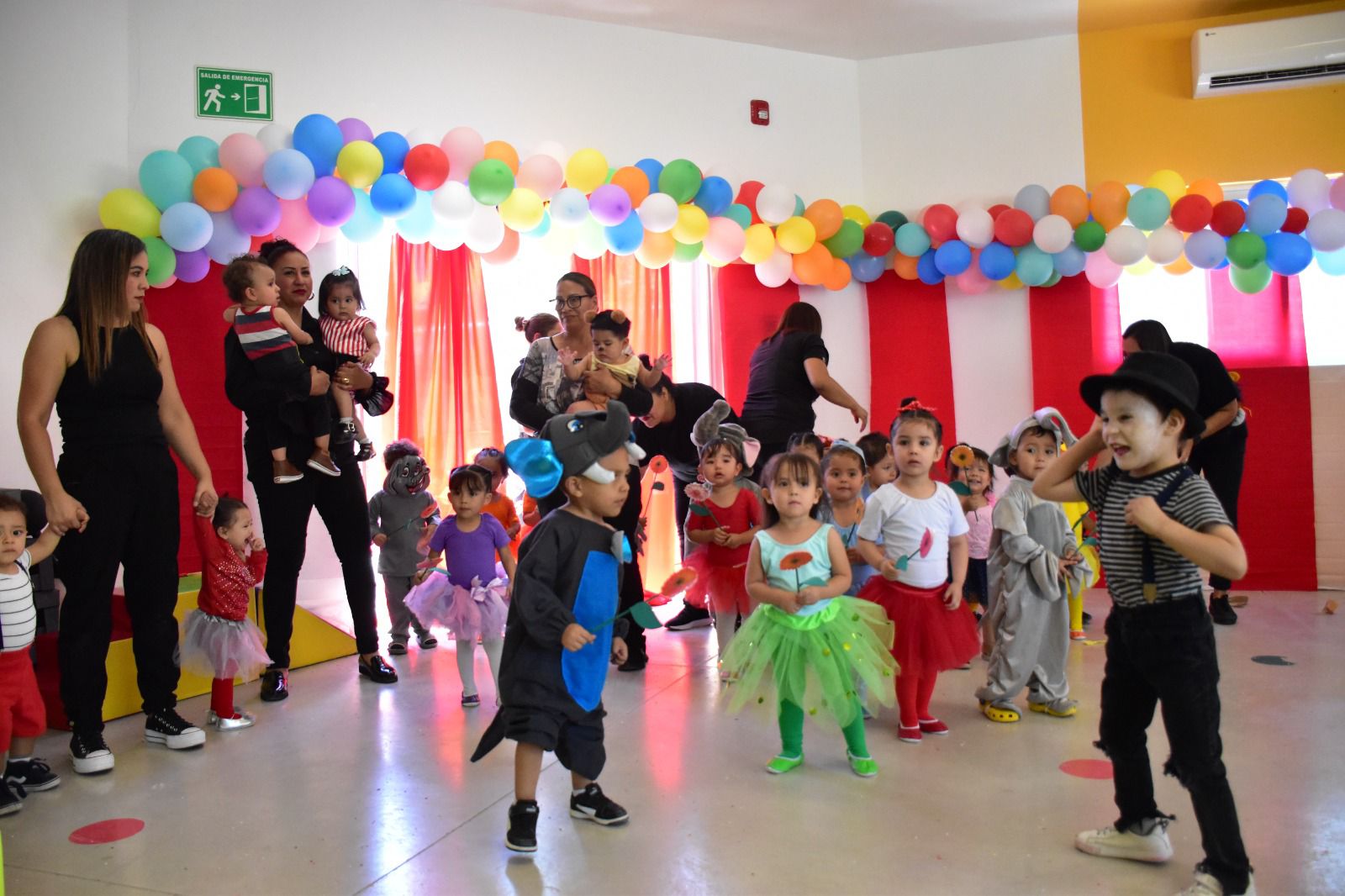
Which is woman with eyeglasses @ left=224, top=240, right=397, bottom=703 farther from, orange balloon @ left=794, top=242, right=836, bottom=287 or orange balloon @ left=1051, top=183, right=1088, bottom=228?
orange balloon @ left=1051, top=183, right=1088, bottom=228

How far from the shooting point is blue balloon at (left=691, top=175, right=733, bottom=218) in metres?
5.78

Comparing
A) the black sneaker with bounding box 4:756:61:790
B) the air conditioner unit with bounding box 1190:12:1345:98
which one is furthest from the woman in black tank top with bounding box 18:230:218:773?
the air conditioner unit with bounding box 1190:12:1345:98

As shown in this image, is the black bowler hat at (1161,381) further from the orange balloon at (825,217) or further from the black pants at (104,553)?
the orange balloon at (825,217)

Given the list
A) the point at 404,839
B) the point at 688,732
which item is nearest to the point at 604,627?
→ the point at 404,839

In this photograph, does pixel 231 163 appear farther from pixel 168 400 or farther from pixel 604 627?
pixel 604 627

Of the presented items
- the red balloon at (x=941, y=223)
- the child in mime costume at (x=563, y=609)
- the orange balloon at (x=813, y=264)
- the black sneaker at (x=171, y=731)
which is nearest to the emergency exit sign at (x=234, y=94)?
the orange balloon at (x=813, y=264)

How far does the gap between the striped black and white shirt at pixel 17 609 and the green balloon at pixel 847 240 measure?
433cm

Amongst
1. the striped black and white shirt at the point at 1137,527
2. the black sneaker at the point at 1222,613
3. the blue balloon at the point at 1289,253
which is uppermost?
the blue balloon at the point at 1289,253

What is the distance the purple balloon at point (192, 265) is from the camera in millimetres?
4844

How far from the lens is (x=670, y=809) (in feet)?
9.86

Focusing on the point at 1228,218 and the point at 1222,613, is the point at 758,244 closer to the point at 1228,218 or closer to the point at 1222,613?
the point at 1228,218

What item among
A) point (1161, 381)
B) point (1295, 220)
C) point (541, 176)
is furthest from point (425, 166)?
point (1295, 220)

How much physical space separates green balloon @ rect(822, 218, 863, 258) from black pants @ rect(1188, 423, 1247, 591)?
208cm

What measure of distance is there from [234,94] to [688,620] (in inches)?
131
